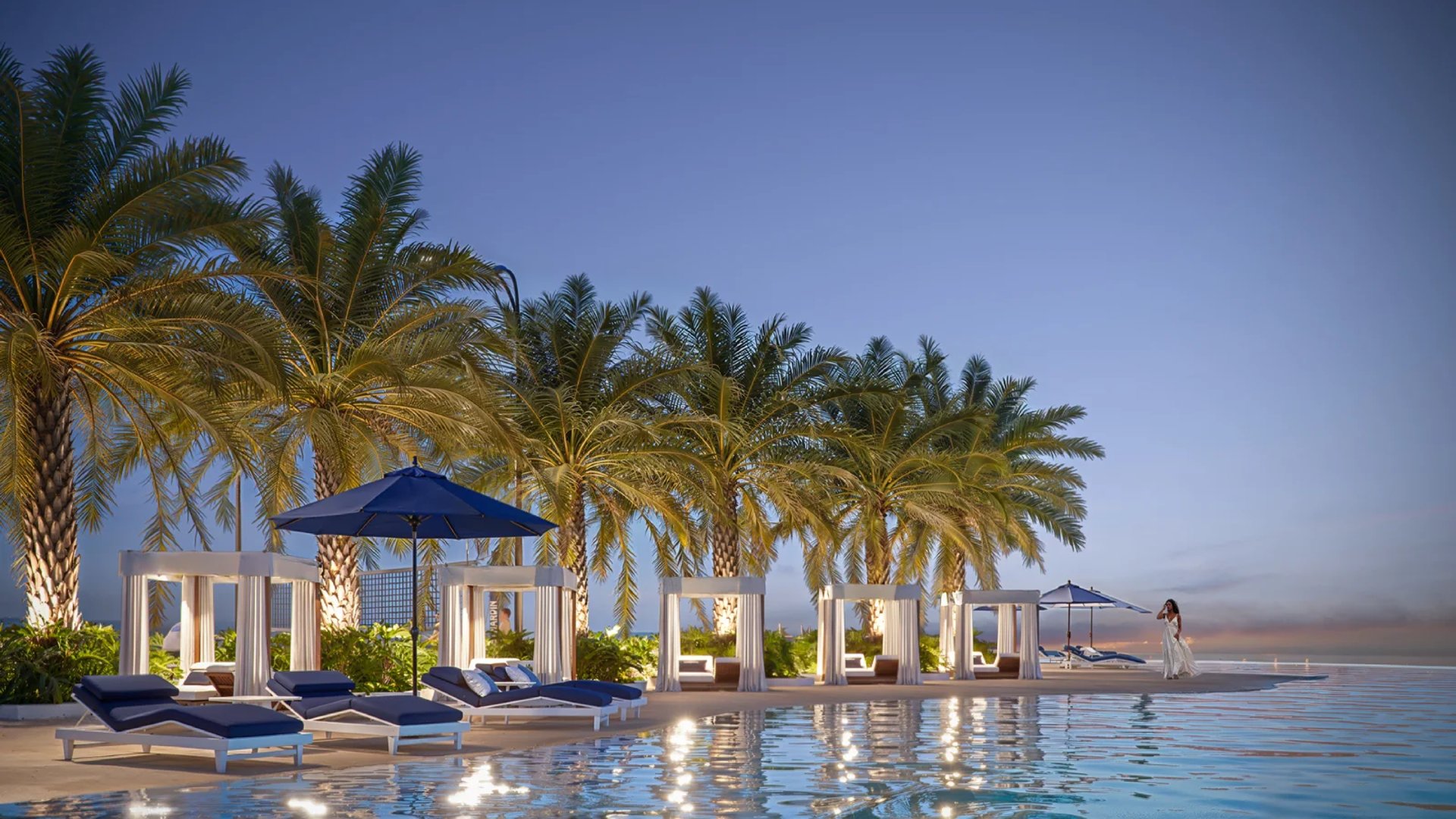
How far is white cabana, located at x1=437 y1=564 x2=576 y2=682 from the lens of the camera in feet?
61.5

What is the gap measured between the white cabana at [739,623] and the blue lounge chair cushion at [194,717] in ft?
39.9

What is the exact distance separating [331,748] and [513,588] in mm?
7113

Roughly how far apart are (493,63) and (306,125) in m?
9.27

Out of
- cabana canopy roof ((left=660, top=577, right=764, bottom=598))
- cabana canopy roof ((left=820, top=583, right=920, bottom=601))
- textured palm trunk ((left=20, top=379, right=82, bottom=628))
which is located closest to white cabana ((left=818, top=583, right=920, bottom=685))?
cabana canopy roof ((left=820, top=583, right=920, bottom=601))

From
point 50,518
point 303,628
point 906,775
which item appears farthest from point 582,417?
point 906,775

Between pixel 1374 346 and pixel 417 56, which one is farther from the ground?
pixel 417 56

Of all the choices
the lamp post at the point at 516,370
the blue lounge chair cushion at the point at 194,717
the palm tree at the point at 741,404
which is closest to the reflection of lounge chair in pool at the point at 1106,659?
the palm tree at the point at 741,404

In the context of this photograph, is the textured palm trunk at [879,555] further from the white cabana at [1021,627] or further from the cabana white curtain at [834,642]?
the cabana white curtain at [834,642]

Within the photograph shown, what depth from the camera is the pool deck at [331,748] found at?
9250 mm

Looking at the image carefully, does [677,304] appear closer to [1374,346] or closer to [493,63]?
[493,63]

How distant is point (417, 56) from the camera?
37.5 meters

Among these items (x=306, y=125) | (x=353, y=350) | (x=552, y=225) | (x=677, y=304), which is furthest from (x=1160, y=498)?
(x=353, y=350)

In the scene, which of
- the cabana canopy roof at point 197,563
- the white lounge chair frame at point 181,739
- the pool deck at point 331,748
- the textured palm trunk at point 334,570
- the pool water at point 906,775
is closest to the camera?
the pool water at point 906,775

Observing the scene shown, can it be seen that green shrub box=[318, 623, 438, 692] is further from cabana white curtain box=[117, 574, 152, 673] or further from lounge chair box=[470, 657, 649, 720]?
cabana white curtain box=[117, 574, 152, 673]
